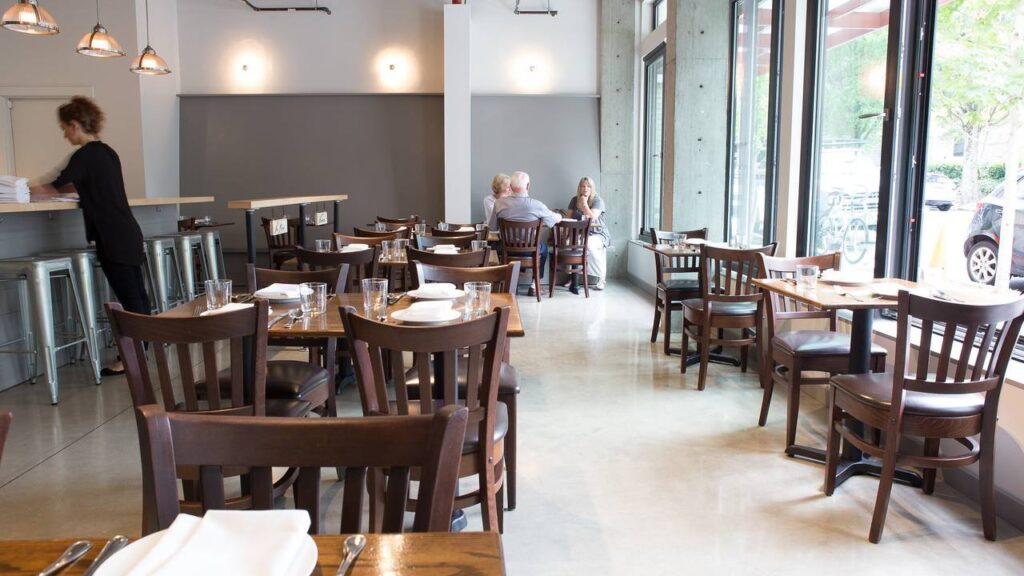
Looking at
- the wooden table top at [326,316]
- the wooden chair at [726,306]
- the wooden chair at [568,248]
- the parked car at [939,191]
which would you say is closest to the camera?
the wooden table top at [326,316]

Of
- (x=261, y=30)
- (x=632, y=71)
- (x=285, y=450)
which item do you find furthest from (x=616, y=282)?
(x=285, y=450)

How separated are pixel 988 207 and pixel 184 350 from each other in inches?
131

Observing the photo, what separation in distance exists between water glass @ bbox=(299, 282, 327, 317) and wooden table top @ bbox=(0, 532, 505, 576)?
5.62 feet

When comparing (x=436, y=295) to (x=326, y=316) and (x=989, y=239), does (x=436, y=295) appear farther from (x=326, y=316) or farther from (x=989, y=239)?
(x=989, y=239)

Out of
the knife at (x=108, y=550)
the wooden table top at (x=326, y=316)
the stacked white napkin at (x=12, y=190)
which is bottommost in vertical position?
the knife at (x=108, y=550)

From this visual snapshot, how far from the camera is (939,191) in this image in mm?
3592

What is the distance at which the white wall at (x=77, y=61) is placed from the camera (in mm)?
8117

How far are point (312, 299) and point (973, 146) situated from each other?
3.00 meters

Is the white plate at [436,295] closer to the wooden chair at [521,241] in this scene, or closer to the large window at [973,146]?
the large window at [973,146]

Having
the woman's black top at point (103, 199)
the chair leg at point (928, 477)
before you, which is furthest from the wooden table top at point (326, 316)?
the woman's black top at point (103, 199)

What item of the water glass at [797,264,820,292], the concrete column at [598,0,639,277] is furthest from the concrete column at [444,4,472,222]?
the water glass at [797,264,820,292]

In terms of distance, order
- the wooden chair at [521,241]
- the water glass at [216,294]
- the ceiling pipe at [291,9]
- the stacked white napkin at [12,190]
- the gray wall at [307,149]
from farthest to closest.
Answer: the gray wall at [307,149] → the ceiling pipe at [291,9] → the wooden chair at [521,241] → the stacked white napkin at [12,190] → the water glass at [216,294]

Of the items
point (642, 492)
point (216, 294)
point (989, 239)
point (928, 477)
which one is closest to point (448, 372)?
point (216, 294)

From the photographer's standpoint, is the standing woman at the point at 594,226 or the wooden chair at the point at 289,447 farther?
the standing woman at the point at 594,226
